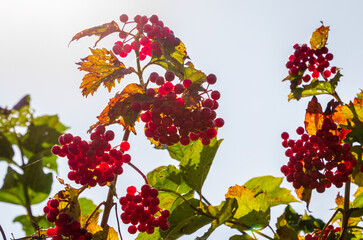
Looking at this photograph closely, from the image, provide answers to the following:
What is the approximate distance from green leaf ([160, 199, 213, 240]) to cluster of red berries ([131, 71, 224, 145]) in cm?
47

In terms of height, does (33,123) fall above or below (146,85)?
above

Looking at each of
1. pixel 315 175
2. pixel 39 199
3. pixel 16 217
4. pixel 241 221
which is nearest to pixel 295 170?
pixel 315 175

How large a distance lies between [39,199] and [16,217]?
0.31 metres

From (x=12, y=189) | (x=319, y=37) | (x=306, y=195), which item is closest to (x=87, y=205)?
(x=12, y=189)

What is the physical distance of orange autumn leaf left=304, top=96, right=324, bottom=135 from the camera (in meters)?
2.90

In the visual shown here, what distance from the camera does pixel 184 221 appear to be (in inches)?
95.6

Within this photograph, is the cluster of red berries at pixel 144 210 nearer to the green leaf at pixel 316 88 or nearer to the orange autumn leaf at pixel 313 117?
the orange autumn leaf at pixel 313 117

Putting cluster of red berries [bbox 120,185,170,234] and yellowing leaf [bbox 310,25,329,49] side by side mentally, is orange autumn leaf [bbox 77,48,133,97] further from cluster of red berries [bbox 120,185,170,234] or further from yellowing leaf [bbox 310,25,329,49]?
yellowing leaf [bbox 310,25,329,49]

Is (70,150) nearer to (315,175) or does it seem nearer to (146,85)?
(146,85)

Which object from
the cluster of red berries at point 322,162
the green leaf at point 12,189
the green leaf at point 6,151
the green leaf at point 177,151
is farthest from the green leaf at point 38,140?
the cluster of red berries at point 322,162

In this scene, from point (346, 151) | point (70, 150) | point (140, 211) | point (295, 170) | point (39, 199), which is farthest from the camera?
point (39, 199)

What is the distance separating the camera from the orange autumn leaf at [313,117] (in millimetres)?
2900

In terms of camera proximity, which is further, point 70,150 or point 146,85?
point 146,85

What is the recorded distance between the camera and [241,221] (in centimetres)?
248
